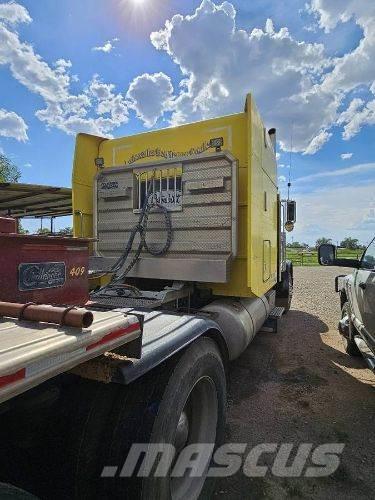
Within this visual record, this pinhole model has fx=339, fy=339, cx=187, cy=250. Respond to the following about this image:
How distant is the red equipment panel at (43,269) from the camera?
1668 millimetres

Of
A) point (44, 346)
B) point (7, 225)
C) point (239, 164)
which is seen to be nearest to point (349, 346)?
point (239, 164)

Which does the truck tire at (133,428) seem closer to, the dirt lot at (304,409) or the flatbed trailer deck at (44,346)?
the flatbed trailer deck at (44,346)

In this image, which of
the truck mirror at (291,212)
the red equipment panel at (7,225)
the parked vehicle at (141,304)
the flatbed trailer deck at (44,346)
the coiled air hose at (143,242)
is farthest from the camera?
the truck mirror at (291,212)

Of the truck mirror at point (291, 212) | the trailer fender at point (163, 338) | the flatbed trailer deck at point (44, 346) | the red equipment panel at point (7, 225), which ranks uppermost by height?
the truck mirror at point (291, 212)

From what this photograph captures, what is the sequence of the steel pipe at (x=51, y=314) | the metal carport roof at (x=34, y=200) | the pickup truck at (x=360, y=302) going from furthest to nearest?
the metal carport roof at (x=34, y=200)
the pickup truck at (x=360, y=302)
the steel pipe at (x=51, y=314)

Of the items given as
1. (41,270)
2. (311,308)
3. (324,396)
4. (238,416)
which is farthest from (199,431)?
(311,308)

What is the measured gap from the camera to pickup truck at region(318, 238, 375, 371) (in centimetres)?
361

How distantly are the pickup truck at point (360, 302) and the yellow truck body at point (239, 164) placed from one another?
0.90 meters

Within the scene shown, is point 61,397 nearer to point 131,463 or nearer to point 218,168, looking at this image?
point 131,463

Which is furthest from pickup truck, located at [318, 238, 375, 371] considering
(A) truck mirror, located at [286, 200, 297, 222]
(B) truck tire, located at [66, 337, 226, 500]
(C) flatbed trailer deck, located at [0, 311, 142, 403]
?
(C) flatbed trailer deck, located at [0, 311, 142, 403]

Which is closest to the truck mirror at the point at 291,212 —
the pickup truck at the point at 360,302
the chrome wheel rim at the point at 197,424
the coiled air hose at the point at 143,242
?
the pickup truck at the point at 360,302

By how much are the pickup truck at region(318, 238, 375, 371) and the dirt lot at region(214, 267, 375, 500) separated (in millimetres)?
485

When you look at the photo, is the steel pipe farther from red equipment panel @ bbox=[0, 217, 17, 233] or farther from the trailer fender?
red equipment panel @ bbox=[0, 217, 17, 233]

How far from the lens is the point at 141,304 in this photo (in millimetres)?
3312
